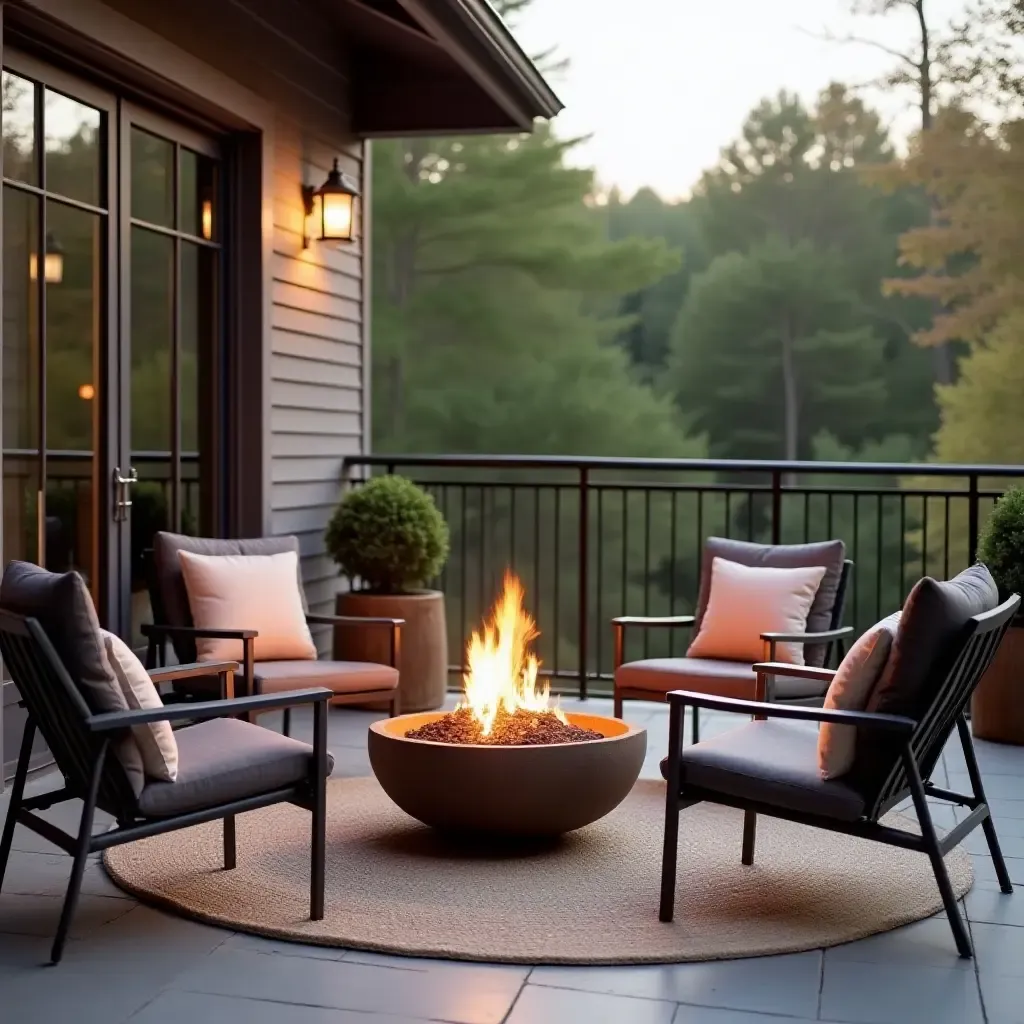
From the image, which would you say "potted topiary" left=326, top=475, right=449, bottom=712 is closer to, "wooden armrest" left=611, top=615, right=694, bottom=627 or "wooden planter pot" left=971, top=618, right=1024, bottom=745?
"wooden armrest" left=611, top=615, right=694, bottom=627

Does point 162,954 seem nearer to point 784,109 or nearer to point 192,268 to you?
point 192,268

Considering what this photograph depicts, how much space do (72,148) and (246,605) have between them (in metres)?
1.68

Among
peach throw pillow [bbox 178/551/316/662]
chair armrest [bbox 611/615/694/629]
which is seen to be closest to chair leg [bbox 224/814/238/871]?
peach throw pillow [bbox 178/551/316/662]

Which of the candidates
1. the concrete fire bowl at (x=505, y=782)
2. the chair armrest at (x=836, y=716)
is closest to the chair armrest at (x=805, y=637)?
the concrete fire bowl at (x=505, y=782)

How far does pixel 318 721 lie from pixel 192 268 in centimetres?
290

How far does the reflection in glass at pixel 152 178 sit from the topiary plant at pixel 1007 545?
3.41 m

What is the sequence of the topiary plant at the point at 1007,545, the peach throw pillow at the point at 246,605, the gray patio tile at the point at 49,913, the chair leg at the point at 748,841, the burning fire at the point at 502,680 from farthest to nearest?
1. the topiary plant at the point at 1007,545
2. the peach throw pillow at the point at 246,605
3. the burning fire at the point at 502,680
4. the chair leg at the point at 748,841
5. the gray patio tile at the point at 49,913

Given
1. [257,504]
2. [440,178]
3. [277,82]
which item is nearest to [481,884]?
[257,504]

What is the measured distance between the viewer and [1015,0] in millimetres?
13711

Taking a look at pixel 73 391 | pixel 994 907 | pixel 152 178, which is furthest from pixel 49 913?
pixel 152 178

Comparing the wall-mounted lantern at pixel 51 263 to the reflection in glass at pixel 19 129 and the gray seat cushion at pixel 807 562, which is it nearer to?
the reflection in glass at pixel 19 129

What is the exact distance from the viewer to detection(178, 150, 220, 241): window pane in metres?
5.65

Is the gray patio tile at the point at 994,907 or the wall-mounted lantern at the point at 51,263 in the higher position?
the wall-mounted lantern at the point at 51,263

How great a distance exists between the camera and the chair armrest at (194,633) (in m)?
4.77
